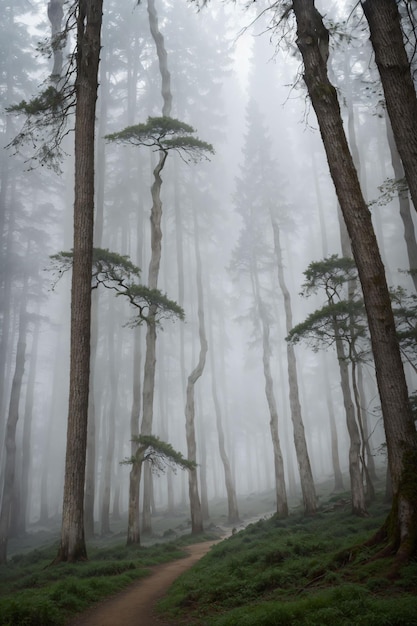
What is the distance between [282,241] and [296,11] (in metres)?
29.7

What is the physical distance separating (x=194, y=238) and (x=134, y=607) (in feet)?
81.1

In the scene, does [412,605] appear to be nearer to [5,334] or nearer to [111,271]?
[111,271]

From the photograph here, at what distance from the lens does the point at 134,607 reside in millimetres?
6316

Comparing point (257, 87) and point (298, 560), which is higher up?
point (257, 87)

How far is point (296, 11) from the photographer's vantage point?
7.64 meters

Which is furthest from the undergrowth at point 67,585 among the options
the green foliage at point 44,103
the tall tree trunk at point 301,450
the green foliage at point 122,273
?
the green foliage at point 44,103

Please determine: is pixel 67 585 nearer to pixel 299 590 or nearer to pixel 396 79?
pixel 299 590

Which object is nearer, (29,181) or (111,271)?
(111,271)

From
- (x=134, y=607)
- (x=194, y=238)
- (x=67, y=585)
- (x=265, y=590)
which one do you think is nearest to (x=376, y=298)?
(x=265, y=590)

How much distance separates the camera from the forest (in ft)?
22.9

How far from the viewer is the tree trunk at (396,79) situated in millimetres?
5993

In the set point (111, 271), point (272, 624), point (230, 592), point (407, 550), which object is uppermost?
point (111, 271)

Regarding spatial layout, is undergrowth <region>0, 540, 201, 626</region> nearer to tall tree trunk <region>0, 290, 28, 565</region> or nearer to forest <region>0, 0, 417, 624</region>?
forest <region>0, 0, 417, 624</region>

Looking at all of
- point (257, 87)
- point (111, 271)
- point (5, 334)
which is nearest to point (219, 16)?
point (257, 87)
